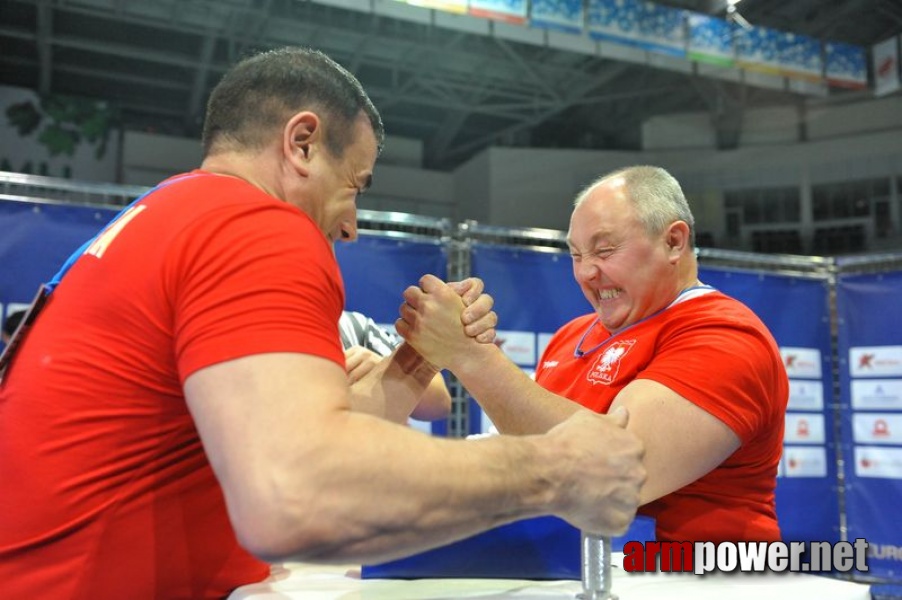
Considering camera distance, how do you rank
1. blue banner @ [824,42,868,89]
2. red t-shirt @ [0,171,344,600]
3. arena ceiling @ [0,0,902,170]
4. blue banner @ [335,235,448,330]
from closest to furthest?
red t-shirt @ [0,171,344,600] → blue banner @ [335,235,448,330] → arena ceiling @ [0,0,902,170] → blue banner @ [824,42,868,89]

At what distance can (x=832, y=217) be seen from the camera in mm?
11953

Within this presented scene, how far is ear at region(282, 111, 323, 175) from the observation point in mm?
1133

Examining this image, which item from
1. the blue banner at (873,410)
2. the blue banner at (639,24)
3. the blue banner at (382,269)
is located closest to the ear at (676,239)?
the blue banner at (382,269)

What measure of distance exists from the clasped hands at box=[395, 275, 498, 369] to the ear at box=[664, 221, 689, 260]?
24.8 inches

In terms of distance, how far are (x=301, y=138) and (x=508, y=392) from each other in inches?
28.1

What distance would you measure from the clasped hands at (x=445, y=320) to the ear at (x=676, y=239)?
63 centimetres

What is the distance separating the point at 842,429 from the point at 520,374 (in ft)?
13.3

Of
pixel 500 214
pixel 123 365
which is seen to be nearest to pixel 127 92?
pixel 500 214

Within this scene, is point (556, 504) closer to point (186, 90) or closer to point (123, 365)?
point (123, 365)

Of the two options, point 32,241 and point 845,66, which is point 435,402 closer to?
point 32,241

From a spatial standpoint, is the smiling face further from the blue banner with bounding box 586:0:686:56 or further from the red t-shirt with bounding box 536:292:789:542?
the blue banner with bounding box 586:0:686:56

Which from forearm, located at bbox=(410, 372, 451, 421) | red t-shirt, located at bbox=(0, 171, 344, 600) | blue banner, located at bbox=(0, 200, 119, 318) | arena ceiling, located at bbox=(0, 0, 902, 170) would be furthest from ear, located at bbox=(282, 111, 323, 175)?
arena ceiling, located at bbox=(0, 0, 902, 170)

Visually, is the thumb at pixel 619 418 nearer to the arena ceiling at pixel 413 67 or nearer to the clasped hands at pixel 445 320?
→ the clasped hands at pixel 445 320

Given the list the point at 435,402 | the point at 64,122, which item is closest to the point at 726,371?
the point at 435,402
